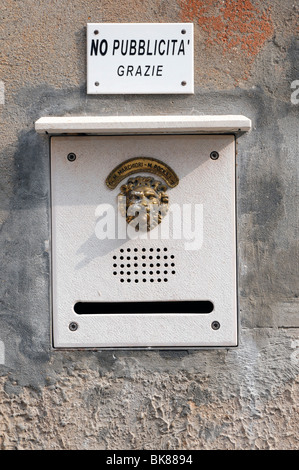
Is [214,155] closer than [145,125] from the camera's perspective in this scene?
No

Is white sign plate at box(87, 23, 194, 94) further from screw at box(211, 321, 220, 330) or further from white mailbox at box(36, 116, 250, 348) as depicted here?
screw at box(211, 321, 220, 330)

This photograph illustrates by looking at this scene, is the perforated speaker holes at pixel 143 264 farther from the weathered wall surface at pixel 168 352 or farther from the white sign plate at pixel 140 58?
the white sign plate at pixel 140 58

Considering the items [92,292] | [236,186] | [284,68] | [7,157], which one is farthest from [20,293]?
[284,68]

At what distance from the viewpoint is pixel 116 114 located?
2260 mm

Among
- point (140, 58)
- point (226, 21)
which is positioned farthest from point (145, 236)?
point (226, 21)

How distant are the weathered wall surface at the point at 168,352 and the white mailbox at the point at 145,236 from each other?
7 cm

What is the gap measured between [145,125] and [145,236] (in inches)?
17.0

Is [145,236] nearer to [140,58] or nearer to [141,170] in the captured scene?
[141,170]

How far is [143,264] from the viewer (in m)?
2.25

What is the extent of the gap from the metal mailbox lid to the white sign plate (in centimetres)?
21

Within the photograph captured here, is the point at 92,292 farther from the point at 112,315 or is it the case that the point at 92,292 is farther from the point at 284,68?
the point at 284,68

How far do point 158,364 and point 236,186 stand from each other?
0.76 metres

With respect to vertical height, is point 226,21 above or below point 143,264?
above

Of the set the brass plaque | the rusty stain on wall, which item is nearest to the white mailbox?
the brass plaque
